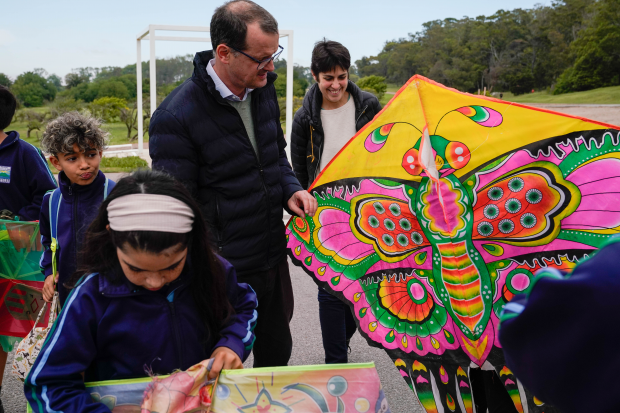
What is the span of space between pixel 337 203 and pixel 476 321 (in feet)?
2.72

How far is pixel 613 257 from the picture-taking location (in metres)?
0.84

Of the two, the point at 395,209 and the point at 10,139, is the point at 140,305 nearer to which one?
the point at 395,209

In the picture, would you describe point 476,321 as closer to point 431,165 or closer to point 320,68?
point 431,165

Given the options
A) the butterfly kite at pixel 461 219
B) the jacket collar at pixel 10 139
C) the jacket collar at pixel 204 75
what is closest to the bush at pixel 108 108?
the jacket collar at pixel 10 139

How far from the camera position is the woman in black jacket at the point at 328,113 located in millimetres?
3516

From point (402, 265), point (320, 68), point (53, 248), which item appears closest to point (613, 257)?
point (402, 265)

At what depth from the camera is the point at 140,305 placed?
1.58m

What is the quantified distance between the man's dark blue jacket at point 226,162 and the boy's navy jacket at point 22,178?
3.17 feet

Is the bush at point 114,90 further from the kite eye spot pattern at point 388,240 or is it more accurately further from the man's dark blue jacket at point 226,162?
the kite eye spot pattern at point 388,240

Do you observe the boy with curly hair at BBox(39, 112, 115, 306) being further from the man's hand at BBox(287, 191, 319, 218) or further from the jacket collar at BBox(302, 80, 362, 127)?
the jacket collar at BBox(302, 80, 362, 127)

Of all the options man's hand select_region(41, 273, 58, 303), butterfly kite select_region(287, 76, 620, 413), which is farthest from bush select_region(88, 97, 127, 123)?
butterfly kite select_region(287, 76, 620, 413)

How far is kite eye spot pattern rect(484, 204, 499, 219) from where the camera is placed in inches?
85.8

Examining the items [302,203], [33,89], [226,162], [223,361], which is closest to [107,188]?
[226,162]

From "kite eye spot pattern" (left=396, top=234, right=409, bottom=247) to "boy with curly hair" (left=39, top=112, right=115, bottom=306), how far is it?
1.31 m
